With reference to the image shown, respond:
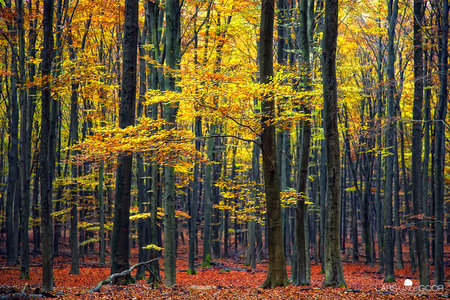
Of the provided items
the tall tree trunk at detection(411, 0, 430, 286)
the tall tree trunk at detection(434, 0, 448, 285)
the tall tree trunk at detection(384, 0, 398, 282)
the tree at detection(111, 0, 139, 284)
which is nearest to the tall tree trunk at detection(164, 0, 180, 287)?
the tree at detection(111, 0, 139, 284)

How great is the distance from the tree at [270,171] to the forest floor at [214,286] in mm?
409

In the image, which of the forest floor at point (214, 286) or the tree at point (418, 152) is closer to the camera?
the forest floor at point (214, 286)

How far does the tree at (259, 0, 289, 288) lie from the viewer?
773 cm

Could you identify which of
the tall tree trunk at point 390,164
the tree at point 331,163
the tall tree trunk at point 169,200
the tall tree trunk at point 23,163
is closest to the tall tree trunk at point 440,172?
the tall tree trunk at point 390,164

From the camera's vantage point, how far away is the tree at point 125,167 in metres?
8.82

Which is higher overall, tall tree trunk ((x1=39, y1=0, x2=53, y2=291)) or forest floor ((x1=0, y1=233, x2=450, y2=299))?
tall tree trunk ((x1=39, y1=0, x2=53, y2=291))

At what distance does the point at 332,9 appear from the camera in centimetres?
741

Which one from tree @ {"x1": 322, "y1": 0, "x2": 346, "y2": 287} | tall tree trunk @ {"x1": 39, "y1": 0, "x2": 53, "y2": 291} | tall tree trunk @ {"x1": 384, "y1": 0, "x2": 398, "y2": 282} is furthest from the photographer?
tall tree trunk @ {"x1": 384, "y1": 0, "x2": 398, "y2": 282}

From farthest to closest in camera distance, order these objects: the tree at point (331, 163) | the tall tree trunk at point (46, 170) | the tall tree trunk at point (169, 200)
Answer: the tall tree trunk at point (169, 200) → the tall tree trunk at point (46, 170) → the tree at point (331, 163)

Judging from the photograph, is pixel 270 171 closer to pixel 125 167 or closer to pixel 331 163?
pixel 331 163

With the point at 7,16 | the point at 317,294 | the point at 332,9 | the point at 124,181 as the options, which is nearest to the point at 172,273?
Answer: the point at 124,181

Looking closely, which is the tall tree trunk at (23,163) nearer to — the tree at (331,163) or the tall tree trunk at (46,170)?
the tall tree trunk at (46,170)

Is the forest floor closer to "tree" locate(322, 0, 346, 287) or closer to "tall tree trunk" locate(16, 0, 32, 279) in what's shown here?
"tree" locate(322, 0, 346, 287)

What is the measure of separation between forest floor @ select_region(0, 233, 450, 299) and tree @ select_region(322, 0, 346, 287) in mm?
495
